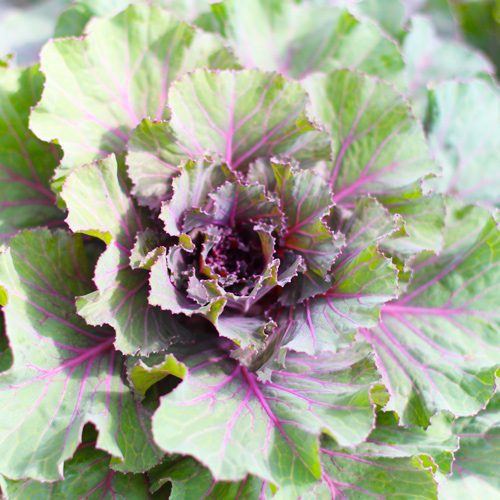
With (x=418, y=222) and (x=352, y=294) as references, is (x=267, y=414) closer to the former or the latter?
(x=352, y=294)

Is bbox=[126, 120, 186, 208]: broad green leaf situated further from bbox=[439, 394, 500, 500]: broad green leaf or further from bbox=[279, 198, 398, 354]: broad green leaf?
bbox=[439, 394, 500, 500]: broad green leaf

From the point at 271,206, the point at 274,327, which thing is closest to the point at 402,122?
the point at 271,206

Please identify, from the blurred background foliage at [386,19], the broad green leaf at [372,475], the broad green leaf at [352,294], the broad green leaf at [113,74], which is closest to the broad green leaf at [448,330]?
the broad green leaf at [372,475]

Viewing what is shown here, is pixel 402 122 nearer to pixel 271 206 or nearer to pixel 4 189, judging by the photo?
pixel 271 206

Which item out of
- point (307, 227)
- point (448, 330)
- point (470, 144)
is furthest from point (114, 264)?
point (470, 144)

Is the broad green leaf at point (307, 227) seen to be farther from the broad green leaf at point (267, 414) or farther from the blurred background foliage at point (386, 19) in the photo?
the blurred background foliage at point (386, 19)
